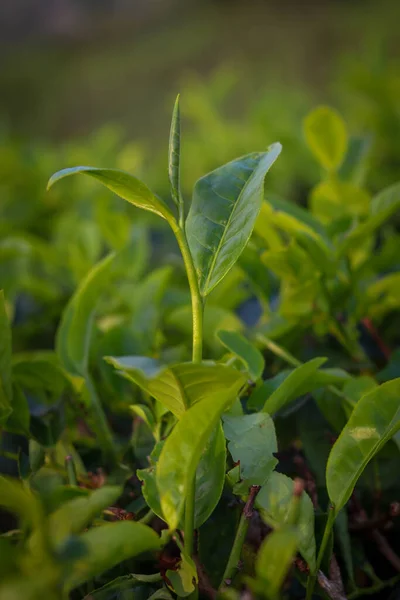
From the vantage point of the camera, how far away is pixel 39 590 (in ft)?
1.19

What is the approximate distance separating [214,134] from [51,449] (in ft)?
3.94

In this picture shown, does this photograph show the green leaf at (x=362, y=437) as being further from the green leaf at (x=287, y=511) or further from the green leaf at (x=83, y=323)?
the green leaf at (x=83, y=323)

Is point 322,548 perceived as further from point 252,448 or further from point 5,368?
point 5,368

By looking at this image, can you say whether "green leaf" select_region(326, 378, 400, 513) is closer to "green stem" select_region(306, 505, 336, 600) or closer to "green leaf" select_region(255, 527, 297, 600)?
"green stem" select_region(306, 505, 336, 600)

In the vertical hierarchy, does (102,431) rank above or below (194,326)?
below

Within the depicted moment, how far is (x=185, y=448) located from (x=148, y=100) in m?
4.64

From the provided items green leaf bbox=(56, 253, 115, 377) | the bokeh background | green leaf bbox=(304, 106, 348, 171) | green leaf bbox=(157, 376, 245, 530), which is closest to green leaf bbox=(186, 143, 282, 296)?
green leaf bbox=(157, 376, 245, 530)

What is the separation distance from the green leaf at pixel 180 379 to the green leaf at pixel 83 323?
0.24 metres

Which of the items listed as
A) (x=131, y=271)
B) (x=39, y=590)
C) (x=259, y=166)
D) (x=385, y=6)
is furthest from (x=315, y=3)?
(x=39, y=590)

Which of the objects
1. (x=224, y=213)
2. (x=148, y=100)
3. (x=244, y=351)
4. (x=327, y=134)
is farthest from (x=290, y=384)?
(x=148, y=100)

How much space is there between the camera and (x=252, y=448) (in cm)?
51

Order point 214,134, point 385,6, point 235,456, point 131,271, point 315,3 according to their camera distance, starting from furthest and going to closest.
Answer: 1. point 315,3
2. point 385,6
3. point 214,134
4. point 131,271
5. point 235,456

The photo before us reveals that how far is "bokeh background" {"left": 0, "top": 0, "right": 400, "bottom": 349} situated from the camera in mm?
1233

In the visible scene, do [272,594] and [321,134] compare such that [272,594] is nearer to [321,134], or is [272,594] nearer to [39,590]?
[39,590]
